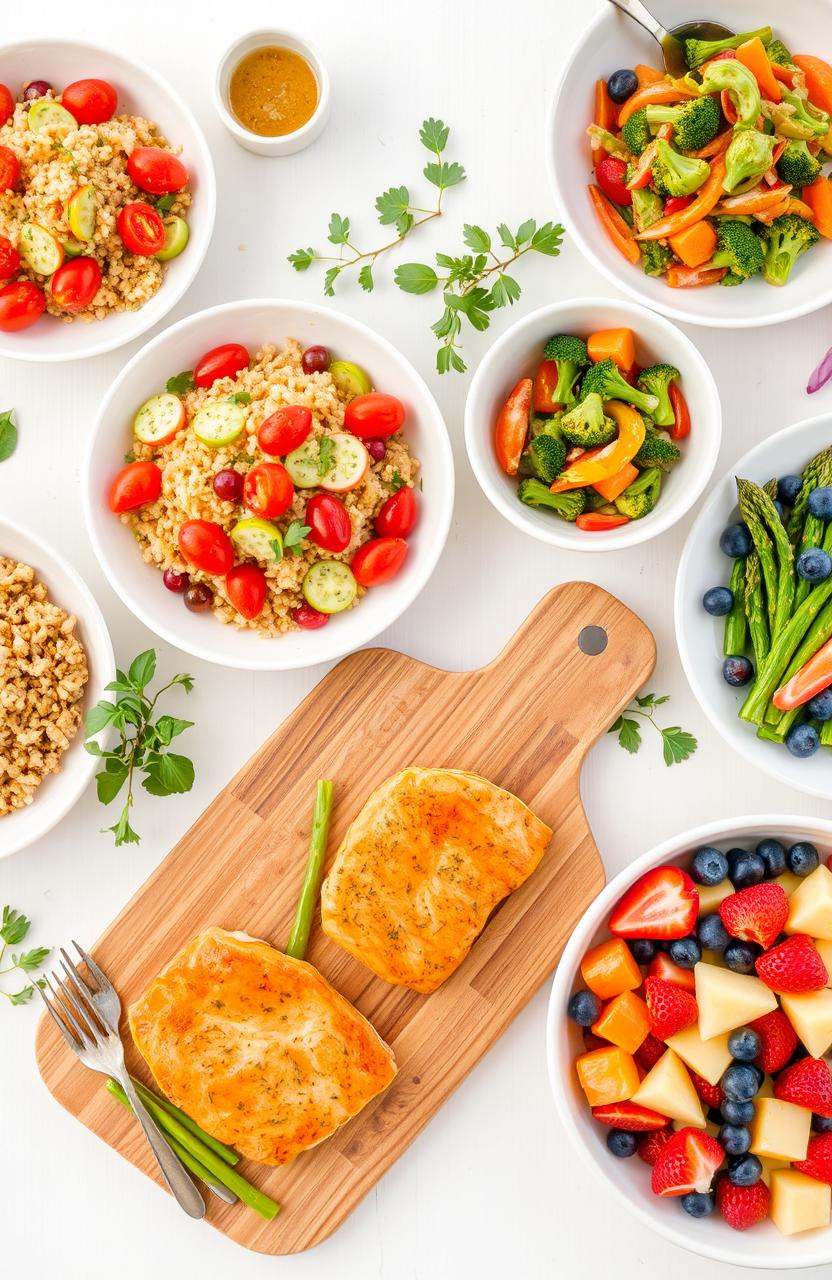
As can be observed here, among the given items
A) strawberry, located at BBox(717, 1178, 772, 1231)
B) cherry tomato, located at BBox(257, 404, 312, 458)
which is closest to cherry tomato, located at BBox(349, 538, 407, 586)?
cherry tomato, located at BBox(257, 404, 312, 458)

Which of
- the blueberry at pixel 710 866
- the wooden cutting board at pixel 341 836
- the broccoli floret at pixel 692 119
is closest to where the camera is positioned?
the broccoli floret at pixel 692 119

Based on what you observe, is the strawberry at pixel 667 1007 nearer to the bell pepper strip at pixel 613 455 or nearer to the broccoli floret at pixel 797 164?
the bell pepper strip at pixel 613 455

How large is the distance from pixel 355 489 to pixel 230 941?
1369mm

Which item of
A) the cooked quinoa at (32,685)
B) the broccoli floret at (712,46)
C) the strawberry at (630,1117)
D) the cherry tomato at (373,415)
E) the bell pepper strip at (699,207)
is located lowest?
the strawberry at (630,1117)

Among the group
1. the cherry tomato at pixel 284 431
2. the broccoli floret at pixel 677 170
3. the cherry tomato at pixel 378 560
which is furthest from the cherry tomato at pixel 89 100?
the broccoli floret at pixel 677 170

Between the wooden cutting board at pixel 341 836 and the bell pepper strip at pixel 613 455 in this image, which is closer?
the bell pepper strip at pixel 613 455

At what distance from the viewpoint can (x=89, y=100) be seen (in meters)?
2.95

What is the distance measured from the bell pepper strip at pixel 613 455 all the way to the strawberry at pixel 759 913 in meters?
1.24

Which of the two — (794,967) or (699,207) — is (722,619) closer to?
(794,967)

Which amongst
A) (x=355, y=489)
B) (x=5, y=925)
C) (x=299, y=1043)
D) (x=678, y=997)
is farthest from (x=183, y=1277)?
(x=355, y=489)

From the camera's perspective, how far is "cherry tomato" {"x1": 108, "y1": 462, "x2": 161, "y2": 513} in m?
2.91

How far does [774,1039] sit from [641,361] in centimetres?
200

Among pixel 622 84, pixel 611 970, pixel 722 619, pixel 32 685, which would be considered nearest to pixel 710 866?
pixel 611 970

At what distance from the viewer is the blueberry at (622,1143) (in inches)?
111
